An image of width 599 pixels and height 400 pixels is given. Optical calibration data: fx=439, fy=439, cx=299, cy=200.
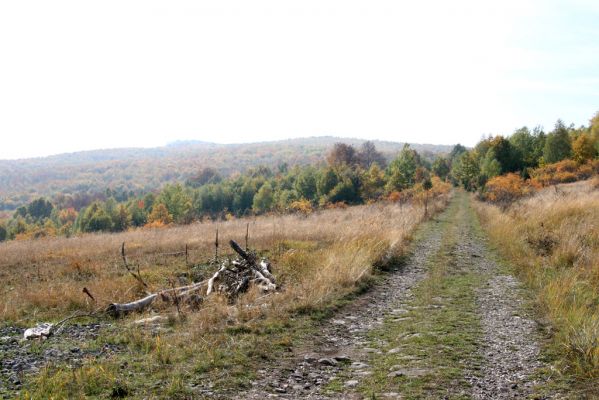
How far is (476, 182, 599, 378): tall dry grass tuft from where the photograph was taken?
5.78 meters

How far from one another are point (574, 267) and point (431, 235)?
9.89m

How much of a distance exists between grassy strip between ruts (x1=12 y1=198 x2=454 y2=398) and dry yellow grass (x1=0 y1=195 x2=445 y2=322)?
13 cm

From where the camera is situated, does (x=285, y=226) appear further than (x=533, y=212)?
Yes

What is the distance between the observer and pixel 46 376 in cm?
558

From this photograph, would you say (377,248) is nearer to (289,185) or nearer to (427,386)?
(427,386)

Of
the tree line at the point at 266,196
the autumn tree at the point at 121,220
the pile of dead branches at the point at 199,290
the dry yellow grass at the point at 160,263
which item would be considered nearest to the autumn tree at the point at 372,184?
the tree line at the point at 266,196

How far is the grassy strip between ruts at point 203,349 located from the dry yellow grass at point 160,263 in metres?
0.13

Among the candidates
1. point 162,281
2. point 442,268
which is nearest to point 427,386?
point 442,268

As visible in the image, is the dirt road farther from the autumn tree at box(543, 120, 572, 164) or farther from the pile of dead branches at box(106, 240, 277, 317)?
the autumn tree at box(543, 120, 572, 164)

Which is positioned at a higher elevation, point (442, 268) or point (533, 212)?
point (533, 212)

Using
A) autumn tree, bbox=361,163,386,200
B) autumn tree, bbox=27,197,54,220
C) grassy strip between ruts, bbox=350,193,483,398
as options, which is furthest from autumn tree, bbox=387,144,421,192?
autumn tree, bbox=27,197,54,220

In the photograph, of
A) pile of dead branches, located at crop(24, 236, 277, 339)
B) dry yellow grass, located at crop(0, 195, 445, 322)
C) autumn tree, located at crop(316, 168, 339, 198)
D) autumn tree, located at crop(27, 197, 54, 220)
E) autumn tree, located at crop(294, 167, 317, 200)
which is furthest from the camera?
autumn tree, located at crop(27, 197, 54, 220)

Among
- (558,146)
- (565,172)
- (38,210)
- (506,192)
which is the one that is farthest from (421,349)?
(38,210)

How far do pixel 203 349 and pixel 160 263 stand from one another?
9232 mm
